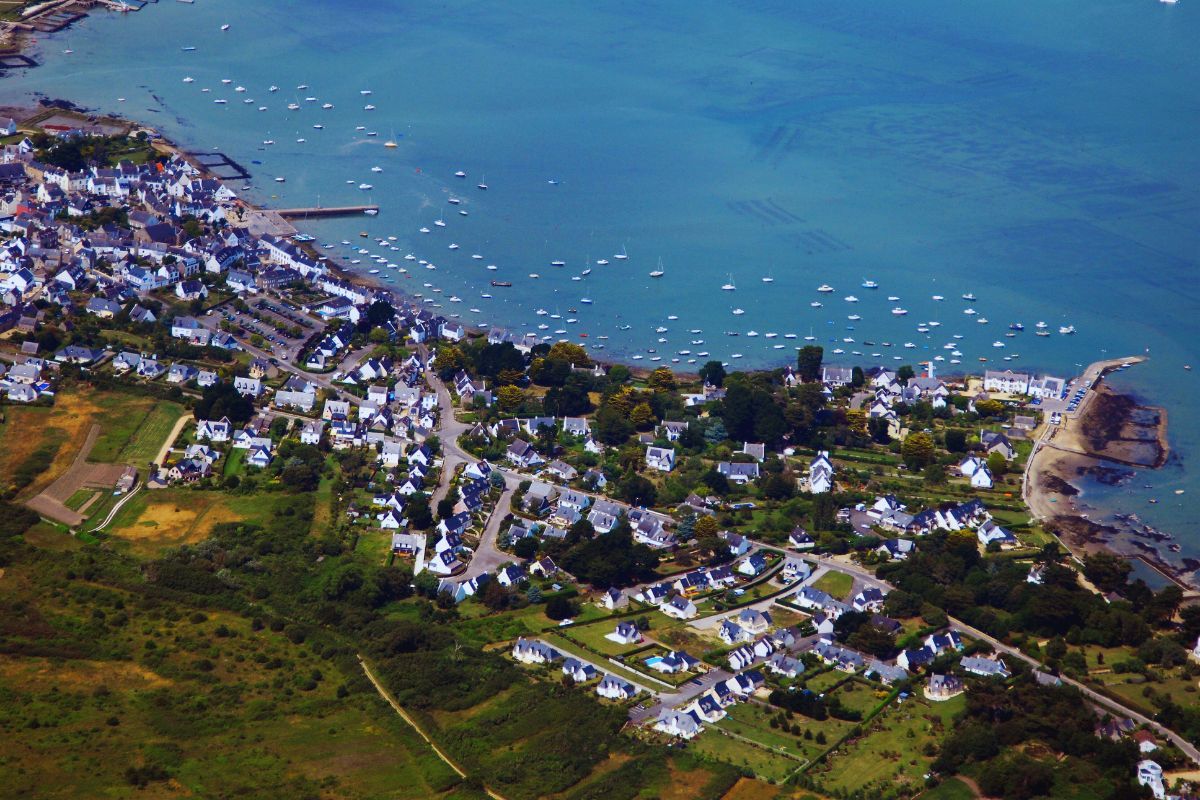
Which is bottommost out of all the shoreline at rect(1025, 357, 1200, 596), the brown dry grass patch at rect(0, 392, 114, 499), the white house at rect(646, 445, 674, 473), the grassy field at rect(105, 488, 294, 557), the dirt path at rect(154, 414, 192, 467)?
the shoreline at rect(1025, 357, 1200, 596)

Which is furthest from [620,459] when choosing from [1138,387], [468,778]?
[1138,387]

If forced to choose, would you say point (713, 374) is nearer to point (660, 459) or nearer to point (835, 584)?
point (660, 459)

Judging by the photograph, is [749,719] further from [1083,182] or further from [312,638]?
[1083,182]

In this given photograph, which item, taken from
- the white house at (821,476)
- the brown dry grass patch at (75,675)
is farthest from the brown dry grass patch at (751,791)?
the white house at (821,476)

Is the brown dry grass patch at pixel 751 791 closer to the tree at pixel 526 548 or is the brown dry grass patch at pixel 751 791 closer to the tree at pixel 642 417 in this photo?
the tree at pixel 526 548

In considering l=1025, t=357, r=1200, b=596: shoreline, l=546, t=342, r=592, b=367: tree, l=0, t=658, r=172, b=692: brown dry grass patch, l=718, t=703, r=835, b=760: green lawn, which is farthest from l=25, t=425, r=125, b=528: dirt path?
l=1025, t=357, r=1200, b=596: shoreline

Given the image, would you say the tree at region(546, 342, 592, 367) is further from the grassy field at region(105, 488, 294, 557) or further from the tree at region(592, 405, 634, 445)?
the grassy field at region(105, 488, 294, 557)
